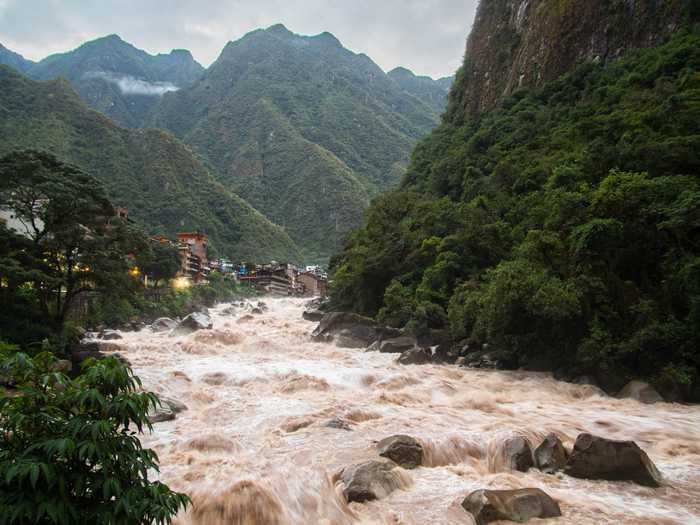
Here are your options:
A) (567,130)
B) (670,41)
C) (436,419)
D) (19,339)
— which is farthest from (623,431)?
(670,41)

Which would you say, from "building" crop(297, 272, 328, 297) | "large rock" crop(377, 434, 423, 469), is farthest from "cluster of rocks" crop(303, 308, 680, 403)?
"building" crop(297, 272, 328, 297)

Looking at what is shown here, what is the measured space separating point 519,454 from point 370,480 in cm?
320

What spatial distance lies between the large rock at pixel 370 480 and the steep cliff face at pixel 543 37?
42.6 meters

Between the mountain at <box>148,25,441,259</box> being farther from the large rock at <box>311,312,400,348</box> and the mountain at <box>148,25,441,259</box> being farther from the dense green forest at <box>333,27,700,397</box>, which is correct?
the large rock at <box>311,312,400,348</box>

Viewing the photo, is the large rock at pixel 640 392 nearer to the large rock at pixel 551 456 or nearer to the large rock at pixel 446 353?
the large rock at pixel 551 456

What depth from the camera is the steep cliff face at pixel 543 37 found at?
35.9 m

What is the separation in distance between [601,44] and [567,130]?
49.2 feet

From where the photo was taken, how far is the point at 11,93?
87.1 meters

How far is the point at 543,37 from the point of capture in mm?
45500

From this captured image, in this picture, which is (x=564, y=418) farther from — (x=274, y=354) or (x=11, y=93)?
(x=11, y=93)

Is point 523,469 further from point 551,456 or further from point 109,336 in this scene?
point 109,336

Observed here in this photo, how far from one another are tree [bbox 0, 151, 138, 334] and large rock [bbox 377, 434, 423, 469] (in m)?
15.8

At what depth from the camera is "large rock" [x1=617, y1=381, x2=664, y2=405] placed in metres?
13.4

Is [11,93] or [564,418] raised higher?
[11,93]
